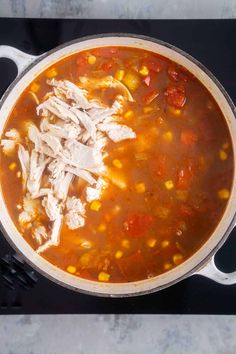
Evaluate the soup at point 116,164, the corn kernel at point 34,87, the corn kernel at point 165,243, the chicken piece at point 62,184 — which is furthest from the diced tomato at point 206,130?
the corn kernel at point 34,87

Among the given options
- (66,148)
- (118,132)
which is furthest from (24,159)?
(118,132)

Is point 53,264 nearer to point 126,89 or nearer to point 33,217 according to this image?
point 33,217

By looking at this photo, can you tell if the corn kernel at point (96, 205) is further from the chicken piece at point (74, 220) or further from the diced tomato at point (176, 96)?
the diced tomato at point (176, 96)

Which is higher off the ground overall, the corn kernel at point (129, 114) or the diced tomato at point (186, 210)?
the corn kernel at point (129, 114)

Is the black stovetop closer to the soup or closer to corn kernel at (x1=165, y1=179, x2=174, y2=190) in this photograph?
the soup

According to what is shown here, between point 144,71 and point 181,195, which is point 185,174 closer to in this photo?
point 181,195

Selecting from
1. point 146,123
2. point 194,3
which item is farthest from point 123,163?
point 194,3
